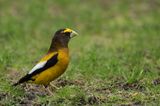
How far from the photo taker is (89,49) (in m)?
13.3

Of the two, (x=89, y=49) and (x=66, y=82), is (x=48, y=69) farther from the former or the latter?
(x=89, y=49)

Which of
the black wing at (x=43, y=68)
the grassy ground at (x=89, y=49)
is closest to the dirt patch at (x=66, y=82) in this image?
the grassy ground at (x=89, y=49)

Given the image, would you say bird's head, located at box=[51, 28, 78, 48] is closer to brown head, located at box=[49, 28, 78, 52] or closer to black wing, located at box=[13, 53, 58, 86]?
brown head, located at box=[49, 28, 78, 52]

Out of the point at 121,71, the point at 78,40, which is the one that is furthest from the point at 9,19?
the point at 121,71

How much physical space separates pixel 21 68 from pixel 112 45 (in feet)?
10.7

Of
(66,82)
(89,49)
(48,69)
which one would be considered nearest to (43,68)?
(48,69)

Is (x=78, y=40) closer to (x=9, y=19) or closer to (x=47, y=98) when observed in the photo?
(x=9, y=19)

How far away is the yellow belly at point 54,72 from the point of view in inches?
363

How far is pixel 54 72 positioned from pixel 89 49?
4124mm

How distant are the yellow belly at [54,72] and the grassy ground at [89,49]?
16cm

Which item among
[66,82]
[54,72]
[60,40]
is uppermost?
[60,40]

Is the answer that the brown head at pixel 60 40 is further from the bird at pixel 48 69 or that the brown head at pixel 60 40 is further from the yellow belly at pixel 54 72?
the yellow belly at pixel 54 72

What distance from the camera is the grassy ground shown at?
9016 mm

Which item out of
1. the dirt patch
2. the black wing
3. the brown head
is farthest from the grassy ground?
the brown head
